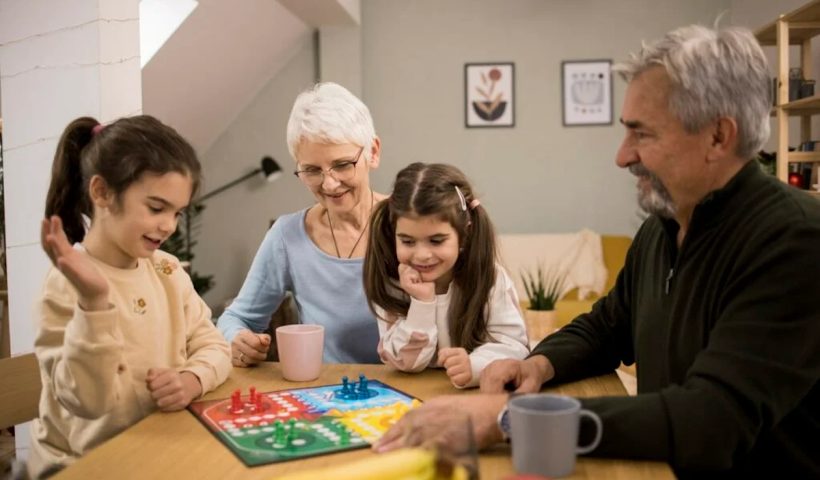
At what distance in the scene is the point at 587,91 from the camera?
571 centimetres

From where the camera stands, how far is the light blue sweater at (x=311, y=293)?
2012mm

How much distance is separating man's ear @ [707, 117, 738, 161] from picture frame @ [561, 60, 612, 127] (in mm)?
4527

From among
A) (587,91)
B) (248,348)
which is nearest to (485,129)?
(587,91)

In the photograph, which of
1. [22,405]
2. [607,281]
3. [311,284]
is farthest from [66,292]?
[607,281]

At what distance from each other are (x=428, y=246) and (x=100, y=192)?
68 centimetres

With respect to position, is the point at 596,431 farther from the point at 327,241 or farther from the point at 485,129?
the point at 485,129

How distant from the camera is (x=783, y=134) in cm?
423


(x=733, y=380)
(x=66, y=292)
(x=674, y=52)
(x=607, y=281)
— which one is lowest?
(x=607, y=281)

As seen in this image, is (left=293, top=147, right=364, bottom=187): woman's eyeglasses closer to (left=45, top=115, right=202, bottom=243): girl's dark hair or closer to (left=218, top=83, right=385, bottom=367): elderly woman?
(left=218, top=83, right=385, bottom=367): elderly woman

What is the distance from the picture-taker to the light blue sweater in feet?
6.60

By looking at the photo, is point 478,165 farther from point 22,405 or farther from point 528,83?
point 22,405

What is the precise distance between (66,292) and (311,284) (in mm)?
856

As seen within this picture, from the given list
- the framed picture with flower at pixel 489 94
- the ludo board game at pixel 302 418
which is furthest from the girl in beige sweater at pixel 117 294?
the framed picture with flower at pixel 489 94

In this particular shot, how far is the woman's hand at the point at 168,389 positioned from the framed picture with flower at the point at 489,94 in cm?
465
